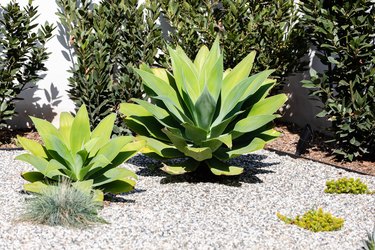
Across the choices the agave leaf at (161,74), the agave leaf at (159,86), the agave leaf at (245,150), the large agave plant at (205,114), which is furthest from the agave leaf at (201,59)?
the agave leaf at (245,150)

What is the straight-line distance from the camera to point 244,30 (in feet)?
28.0

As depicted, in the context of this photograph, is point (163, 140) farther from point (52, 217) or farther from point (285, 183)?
point (52, 217)

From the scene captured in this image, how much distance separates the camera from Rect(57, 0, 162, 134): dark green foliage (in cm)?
807

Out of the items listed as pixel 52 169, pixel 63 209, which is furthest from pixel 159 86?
pixel 63 209

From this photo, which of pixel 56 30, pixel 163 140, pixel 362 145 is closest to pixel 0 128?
pixel 56 30

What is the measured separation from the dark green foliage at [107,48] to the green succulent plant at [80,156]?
75.4 inches

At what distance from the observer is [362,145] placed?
7.89m

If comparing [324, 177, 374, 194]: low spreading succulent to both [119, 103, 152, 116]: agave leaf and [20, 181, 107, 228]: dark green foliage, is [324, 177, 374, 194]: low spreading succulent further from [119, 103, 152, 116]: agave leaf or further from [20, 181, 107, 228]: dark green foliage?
[20, 181, 107, 228]: dark green foliage

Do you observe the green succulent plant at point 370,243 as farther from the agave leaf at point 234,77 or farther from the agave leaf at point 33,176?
the agave leaf at point 33,176

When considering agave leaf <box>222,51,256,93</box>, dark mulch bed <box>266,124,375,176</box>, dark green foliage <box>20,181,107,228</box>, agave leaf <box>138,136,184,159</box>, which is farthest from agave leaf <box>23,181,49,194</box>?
dark mulch bed <box>266,124,375,176</box>

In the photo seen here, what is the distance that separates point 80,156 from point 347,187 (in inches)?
95.9

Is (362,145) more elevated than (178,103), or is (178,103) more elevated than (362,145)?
(178,103)

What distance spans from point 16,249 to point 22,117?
4.12 metres

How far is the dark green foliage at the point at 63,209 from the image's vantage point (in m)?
5.46
